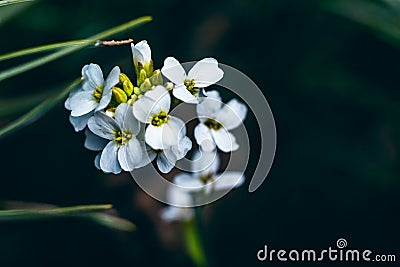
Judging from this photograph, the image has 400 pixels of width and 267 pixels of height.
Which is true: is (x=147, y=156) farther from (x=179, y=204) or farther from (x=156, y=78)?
(x=179, y=204)

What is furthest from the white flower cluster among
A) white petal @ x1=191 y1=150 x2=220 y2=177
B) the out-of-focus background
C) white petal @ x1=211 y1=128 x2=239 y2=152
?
the out-of-focus background

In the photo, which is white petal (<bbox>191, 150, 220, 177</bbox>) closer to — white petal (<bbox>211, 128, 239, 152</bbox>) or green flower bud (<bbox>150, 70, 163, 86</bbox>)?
white petal (<bbox>211, 128, 239, 152</bbox>)

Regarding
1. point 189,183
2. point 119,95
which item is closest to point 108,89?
point 119,95

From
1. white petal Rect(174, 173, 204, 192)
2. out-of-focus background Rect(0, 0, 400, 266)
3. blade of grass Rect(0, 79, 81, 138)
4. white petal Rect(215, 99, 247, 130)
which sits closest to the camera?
blade of grass Rect(0, 79, 81, 138)

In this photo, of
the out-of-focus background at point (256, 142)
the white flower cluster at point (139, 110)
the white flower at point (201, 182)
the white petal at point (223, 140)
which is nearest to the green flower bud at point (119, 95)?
the white flower cluster at point (139, 110)

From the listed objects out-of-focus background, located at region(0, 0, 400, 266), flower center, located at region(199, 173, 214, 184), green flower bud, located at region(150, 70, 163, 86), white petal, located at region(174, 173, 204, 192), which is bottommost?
green flower bud, located at region(150, 70, 163, 86)

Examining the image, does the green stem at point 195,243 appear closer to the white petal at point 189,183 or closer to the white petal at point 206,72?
the white petal at point 189,183

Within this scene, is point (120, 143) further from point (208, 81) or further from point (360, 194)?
point (360, 194)
